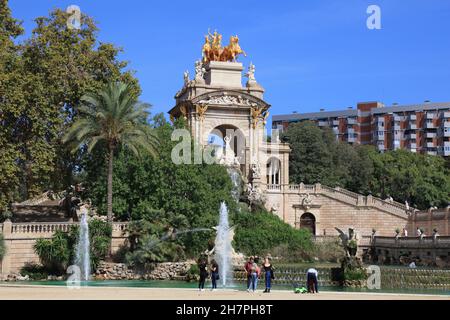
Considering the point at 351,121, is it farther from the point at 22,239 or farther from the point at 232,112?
the point at 22,239

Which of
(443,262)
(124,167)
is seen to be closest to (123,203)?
(124,167)

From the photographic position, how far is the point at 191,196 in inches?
1661

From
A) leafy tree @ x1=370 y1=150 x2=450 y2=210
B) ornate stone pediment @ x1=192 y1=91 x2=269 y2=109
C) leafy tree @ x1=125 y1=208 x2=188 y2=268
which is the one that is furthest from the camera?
leafy tree @ x1=370 y1=150 x2=450 y2=210

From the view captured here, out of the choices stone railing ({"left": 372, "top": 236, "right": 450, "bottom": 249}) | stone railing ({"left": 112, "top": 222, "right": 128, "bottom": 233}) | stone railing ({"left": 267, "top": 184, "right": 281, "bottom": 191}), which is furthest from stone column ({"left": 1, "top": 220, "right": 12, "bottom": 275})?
stone railing ({"left": 267, "top": 184, "right": 281, "bottom": 191})

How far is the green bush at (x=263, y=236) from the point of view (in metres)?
43.9

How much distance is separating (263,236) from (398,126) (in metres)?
72.6

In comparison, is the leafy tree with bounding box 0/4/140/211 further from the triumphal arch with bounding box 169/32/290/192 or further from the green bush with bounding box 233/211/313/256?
the triumphal arch with bounding box 169/32/290/192

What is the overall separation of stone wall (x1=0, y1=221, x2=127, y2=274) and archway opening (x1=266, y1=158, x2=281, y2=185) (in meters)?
31.1

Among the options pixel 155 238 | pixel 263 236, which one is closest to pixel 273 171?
pixel 263 236

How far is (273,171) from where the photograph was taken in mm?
68750

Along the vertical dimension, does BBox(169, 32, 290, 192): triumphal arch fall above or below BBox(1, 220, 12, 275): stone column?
above

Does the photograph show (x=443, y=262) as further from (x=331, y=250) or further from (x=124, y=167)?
(x=124, y=167)

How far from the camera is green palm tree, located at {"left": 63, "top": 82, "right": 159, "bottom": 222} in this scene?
39.2 m

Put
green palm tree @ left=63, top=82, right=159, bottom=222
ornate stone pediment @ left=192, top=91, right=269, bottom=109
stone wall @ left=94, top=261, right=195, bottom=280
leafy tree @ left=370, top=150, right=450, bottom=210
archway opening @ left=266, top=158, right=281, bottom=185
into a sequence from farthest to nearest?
1. leafy tree @ left=370, top=150, right=450, bottom=210
2. archway opening @ left=266, top=158, right=281, bottom=185
3. ornate stone pediment @ left=192, top=91, right=269, bottom=109
4. green palm tree @ left=63, top=82, right=159, bottom=222
5. stone wall @ left=94, top=261, right=195, bottom=280
